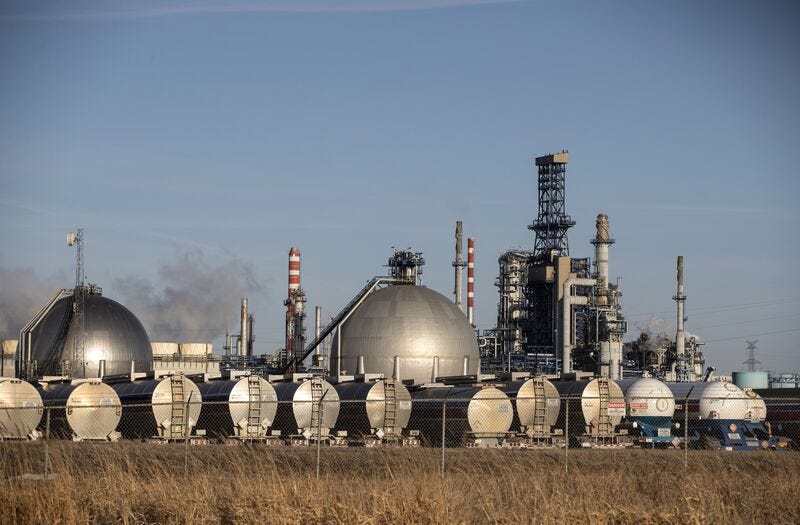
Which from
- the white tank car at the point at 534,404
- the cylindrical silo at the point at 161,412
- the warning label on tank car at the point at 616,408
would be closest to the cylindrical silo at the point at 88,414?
the cylindrical silo at the point at 161,412

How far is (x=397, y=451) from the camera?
1123 inches

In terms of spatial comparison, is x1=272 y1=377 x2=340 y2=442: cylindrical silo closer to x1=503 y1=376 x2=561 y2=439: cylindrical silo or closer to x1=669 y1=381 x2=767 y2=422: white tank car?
x1=503 y1=376 x2=561 y2=439: cylindrical silo

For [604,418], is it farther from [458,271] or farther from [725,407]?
[458,271]

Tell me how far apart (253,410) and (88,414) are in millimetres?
6688

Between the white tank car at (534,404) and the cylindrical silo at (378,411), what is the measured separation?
4.72 m

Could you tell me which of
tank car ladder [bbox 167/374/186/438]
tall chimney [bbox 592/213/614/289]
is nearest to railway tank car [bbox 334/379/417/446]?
tank car ladder [bbox 167/374/186/438]

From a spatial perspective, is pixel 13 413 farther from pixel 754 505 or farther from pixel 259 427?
pixel 754 505

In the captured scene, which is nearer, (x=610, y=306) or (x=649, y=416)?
(x=649, y=416)

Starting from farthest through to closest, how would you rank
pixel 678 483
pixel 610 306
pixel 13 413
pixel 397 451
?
pixel 610 306 < pixel 13 413 < pixel 397 451 < pixel 678 483

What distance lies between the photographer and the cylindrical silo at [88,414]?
152 feet

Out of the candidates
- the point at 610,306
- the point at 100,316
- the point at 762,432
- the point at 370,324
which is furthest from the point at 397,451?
the point at 610,306

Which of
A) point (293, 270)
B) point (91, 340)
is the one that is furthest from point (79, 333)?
point (293, 270)

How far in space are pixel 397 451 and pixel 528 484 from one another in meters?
9.56

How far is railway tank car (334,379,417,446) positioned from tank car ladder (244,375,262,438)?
341 cm
